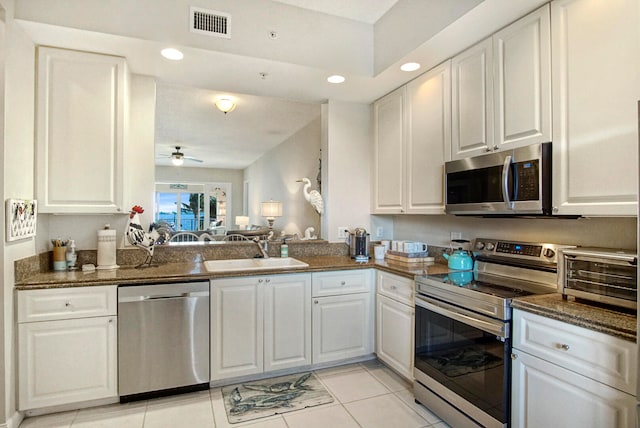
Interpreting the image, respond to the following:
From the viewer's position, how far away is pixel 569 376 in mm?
1414

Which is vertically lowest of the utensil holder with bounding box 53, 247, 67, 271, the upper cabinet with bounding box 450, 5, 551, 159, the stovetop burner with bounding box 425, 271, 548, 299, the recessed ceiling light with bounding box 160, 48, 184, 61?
the stovetop burner with bounding box 425, 271, 548, 299

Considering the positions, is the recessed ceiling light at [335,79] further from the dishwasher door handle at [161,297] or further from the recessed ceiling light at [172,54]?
the dishwasher door handle at [161,297]

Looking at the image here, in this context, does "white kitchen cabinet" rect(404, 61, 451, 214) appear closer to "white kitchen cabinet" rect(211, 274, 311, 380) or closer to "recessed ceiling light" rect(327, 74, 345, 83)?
"recessed ceiling light" rect(327, 74, 345, 83)

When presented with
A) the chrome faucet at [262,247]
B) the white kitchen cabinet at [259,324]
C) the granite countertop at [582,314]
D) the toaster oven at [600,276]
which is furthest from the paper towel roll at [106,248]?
the toaster oven at [600,276]

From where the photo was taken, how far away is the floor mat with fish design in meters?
2.21

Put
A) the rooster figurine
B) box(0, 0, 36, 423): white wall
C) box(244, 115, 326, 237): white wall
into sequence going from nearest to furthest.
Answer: box(0, 0, 36, 423): white wall
the rooster figurine
box(244, 115, 326, 237): white wall

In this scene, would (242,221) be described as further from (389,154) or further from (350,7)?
(350,7)

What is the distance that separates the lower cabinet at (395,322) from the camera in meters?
2.43

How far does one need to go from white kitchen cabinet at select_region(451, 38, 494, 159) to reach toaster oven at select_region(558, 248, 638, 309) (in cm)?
83

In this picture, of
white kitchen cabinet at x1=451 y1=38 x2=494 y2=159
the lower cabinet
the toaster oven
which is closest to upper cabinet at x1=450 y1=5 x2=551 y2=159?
white kitchen cabinet at x1=451 y1=38 x2=494 y2=159

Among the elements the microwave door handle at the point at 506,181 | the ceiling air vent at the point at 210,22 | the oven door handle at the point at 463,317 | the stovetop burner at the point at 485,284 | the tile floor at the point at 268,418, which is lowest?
the tile floor at the point at 268,418

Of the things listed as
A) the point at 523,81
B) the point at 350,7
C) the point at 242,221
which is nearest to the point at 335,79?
A: the point at 350,7

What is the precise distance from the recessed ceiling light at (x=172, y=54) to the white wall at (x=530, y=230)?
2.31 meters

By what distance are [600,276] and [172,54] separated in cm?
271
